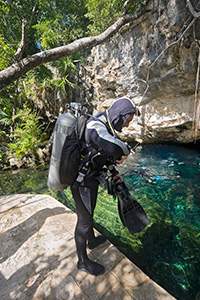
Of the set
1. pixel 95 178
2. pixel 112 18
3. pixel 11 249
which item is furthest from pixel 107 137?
pixel 112 18

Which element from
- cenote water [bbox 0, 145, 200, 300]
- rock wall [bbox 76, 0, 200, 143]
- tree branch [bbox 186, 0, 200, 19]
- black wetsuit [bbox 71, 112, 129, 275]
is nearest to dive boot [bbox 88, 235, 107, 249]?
black wetsuit [bbox 71, 112, 129, 275]

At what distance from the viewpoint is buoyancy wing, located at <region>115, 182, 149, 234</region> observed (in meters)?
1.75

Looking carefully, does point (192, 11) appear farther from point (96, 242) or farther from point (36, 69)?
point (36, 69)

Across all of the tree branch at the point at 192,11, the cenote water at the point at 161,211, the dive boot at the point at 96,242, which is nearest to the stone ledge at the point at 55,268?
the dive boot at the point at 96,242

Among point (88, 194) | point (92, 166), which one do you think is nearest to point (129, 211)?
point (88, 194)

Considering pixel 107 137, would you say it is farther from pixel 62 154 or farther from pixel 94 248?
pixel 94 248

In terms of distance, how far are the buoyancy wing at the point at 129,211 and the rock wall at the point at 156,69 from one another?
16.5 ft

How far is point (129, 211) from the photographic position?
1.81 meters

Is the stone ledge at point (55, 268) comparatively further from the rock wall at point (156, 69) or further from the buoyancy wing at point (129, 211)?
the rock wall at point (156, 69)

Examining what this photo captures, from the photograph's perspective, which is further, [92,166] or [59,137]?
[92,166]

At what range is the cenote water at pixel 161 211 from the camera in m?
2.15

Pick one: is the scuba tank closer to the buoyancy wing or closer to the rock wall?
the buoyancy wing

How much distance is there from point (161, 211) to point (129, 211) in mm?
2055

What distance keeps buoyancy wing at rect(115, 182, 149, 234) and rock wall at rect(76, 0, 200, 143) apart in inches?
198
